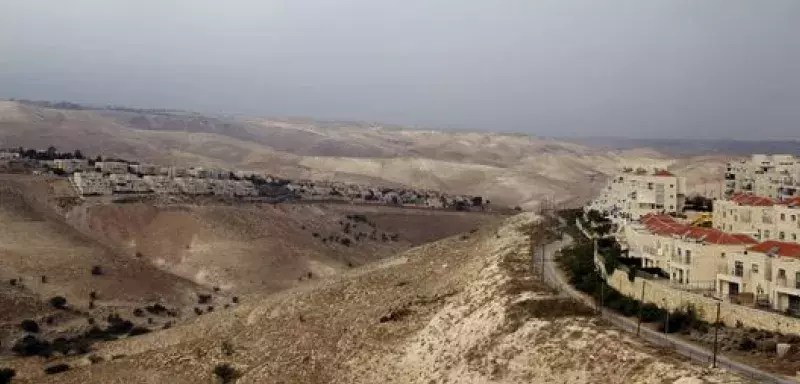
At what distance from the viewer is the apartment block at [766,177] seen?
5056 centimetres

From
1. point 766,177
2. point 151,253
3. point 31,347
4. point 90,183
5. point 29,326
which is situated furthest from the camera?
point 90,183

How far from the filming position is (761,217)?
3603cm

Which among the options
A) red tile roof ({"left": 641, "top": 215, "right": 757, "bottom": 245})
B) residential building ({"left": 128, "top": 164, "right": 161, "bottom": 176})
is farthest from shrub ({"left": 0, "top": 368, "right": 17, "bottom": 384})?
residential building ({"left": 128, "top": 164, "right": 161, "bottom": 176})

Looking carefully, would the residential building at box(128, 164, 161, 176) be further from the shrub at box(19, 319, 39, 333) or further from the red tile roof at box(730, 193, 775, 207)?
the red tile roof at box(730, 193, 775, 207)

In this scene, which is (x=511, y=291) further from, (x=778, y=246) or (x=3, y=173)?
(x=3, y=173)

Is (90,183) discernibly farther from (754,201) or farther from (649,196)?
(754,201)

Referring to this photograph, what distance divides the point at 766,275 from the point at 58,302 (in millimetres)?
41601

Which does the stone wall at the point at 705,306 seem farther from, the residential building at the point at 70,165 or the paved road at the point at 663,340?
the residential building at the point at 70,165

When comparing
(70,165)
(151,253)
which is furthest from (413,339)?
(70,165)

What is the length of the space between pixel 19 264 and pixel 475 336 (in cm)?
4052

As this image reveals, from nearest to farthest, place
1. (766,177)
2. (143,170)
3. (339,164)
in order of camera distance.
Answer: (766,177)
(143,170)
(339,164)

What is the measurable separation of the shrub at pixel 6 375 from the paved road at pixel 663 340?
24095 mm

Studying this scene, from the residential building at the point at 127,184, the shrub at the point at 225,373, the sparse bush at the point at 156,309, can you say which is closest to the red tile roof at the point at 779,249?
the shrub at the point at 225,373

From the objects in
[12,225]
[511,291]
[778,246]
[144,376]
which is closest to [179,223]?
[12,225]
